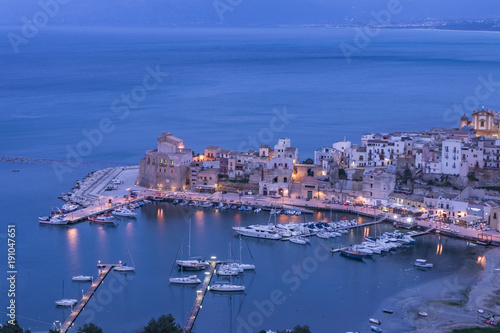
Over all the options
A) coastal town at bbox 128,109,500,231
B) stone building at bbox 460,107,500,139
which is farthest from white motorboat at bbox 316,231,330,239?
stone building at bbox 460,107,500,139

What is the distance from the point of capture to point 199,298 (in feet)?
50.9

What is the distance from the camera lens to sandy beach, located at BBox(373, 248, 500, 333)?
46.1ft

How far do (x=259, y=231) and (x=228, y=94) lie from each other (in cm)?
3109

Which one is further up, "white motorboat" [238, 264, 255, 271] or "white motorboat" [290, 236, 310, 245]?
"white motorboat" [290, 236, 310, 245]

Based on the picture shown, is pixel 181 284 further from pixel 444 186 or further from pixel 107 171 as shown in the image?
pixel 107 171

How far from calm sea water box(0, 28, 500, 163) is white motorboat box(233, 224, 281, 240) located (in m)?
11.0

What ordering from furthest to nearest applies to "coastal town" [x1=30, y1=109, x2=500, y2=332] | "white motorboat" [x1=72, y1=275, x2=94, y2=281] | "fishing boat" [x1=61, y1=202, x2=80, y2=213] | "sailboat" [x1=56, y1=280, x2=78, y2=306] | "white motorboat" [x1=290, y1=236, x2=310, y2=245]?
"fishing boat" [x1=61, y1=202, x2=80, y2=213], "coastal town" [x1=30, y1=109, x2=500, y2=332], "white motorboat" [x1=290, y1=236, x2=310, y2=245], "white motorboat" [x1=72, y1=275, x2=94, y2=281], "sailboat" [x1=56, y1=280, x2=78, y2=306]

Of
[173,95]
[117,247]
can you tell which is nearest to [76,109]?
[173,95]

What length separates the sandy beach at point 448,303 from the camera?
46.1 feet

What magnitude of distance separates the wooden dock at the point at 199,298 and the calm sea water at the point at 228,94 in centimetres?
1378

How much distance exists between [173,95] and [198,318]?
121 feet

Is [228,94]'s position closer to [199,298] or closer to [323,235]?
[323,235]

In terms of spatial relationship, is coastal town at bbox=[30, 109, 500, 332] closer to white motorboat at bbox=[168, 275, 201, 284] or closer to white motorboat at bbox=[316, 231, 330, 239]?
white motorboat at bbox=[316, 231, 330, 239]

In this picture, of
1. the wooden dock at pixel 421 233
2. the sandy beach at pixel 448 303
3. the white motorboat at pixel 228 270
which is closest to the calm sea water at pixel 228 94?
the wooden dock at pixel 421 233
